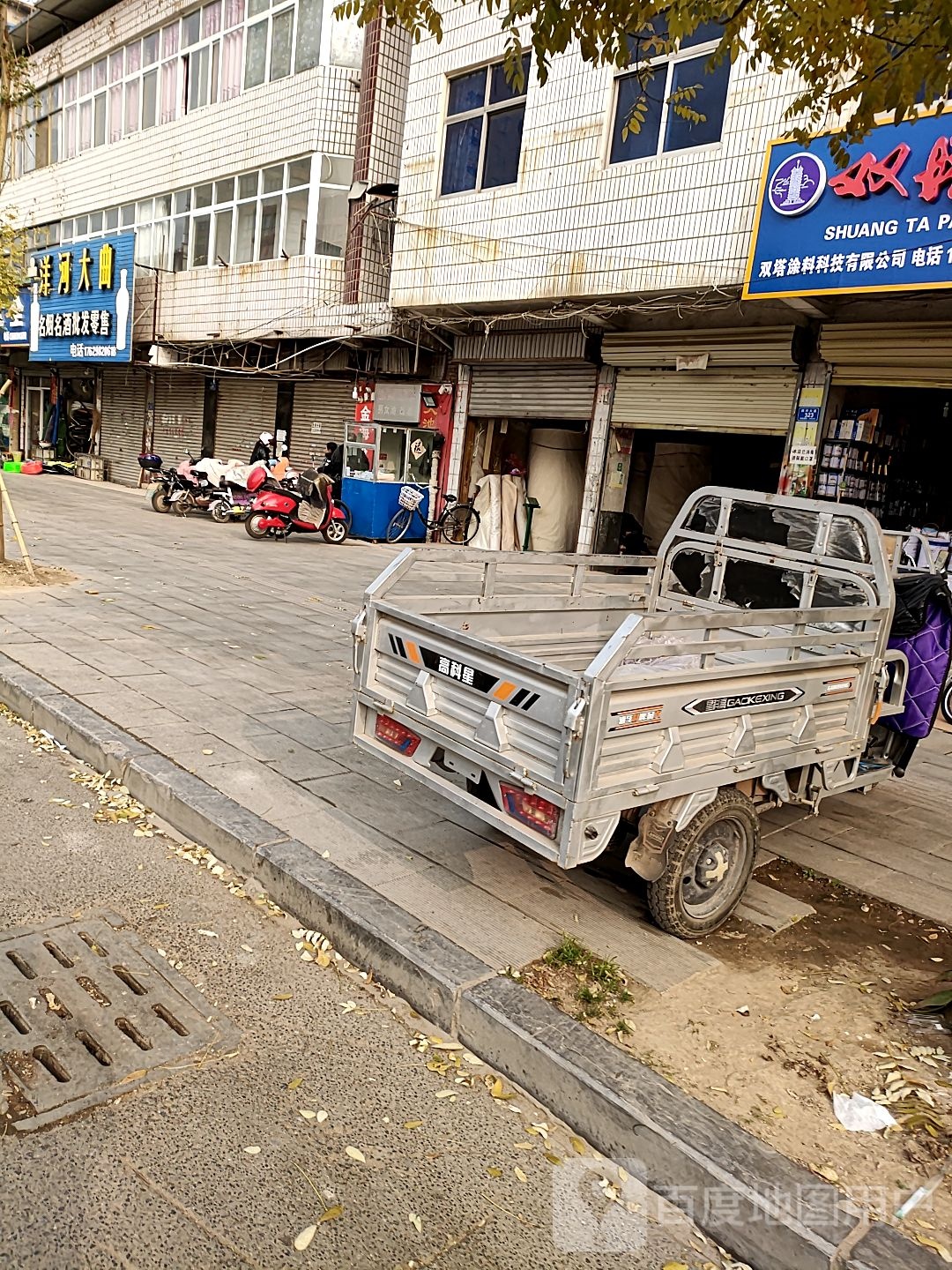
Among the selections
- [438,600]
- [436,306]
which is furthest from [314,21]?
[438,600]

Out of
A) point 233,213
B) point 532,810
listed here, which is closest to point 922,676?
point 532,810

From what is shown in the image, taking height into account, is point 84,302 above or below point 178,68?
below

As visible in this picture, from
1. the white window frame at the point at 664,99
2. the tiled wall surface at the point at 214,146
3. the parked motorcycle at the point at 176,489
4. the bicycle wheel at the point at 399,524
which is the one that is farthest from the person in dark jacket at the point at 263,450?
the white window frame at the point at 664,99

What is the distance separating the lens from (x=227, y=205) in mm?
21281

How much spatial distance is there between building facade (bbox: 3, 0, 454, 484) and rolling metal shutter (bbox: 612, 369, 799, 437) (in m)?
5.07

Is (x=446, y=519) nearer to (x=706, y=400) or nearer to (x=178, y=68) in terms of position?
(x=706, y=400)

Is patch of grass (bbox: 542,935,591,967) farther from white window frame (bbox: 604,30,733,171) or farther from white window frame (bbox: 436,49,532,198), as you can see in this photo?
white window frame (bbox: 436,49,532,198)

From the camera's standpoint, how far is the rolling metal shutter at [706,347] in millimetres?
12195

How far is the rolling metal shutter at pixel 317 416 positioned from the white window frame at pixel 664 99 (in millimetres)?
8396

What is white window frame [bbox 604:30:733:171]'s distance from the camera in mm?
11477

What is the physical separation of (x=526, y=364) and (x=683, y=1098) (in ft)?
48.3

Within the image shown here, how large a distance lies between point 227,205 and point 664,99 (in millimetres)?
12665

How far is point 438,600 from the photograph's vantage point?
4.45 meters

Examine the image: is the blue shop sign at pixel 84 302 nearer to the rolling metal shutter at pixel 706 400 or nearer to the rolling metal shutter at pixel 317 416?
the rolling metal shutter at pixel 317 416
